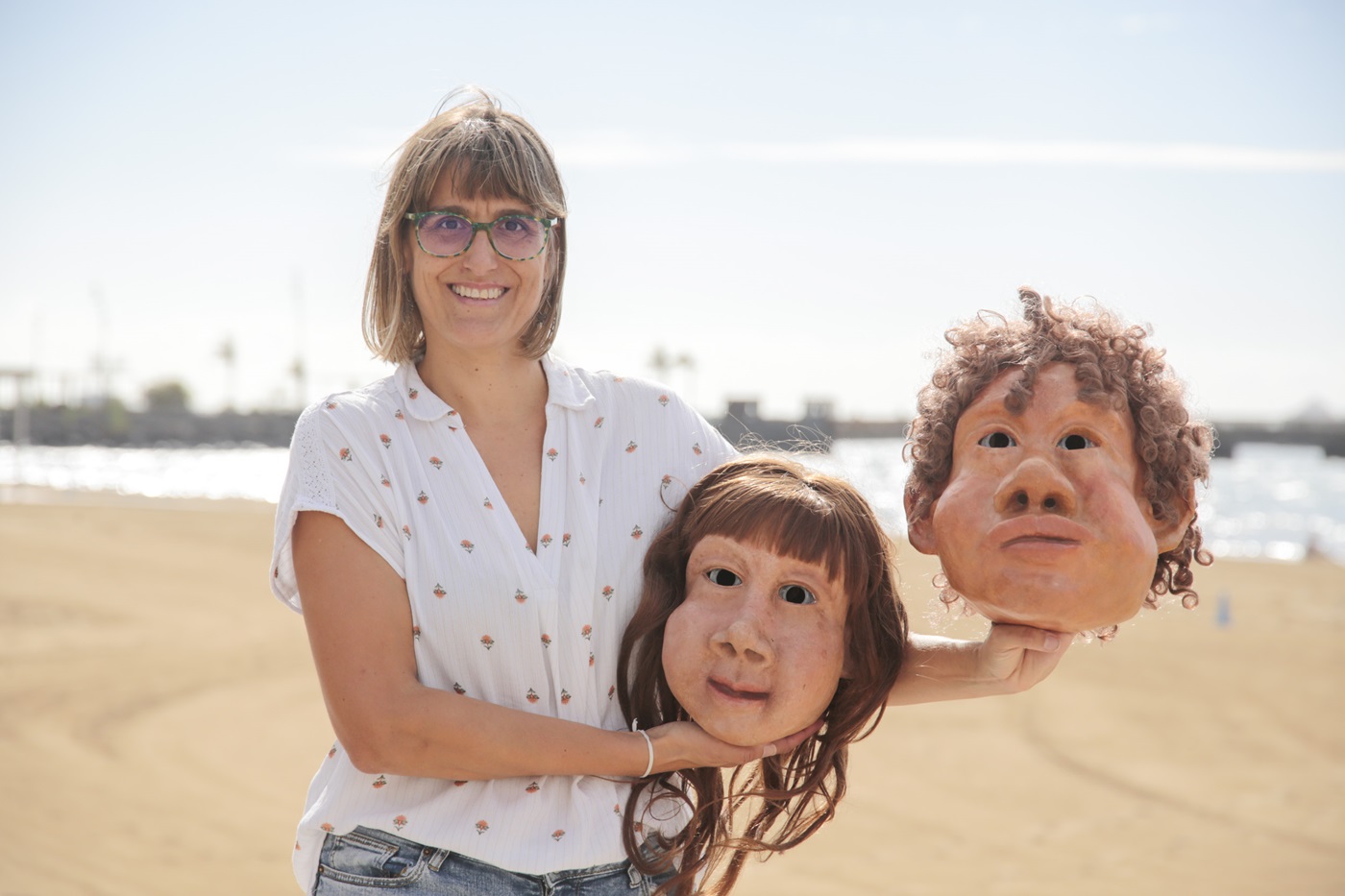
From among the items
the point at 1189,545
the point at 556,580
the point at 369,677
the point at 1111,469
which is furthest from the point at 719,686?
the point at 1189,545

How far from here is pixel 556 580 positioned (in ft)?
7.70

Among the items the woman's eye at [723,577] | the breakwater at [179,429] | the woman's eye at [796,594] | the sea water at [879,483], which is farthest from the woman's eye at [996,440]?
the breakwater at [179,429]

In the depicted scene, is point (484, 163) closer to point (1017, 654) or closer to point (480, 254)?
point (480, 254)

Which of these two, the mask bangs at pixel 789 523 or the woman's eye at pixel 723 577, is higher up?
the mask bangs at pixel 789 523

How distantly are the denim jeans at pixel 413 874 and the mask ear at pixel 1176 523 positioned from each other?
1.33 meters

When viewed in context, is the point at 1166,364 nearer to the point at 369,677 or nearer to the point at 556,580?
the point at 556,580

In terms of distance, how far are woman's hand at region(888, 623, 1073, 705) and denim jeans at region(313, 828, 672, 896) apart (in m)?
0.82

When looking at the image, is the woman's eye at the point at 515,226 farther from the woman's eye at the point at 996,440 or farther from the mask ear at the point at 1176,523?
the mask ear at the point at 1176,523

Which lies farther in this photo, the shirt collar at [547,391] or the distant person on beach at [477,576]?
the shirt collar at [547,391]

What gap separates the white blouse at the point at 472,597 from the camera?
2260 mm

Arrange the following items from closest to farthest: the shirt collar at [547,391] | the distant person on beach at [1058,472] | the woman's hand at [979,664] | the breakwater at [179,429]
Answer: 1. the distant person on beach at [1058,472]
2. the woman's hand at [979,664]
3. the shirt collar at [547,391]
4. the breakwater at [179,429]

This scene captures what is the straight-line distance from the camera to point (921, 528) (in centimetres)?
248

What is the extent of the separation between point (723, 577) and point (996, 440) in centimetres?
63

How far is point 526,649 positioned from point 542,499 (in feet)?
1.03
